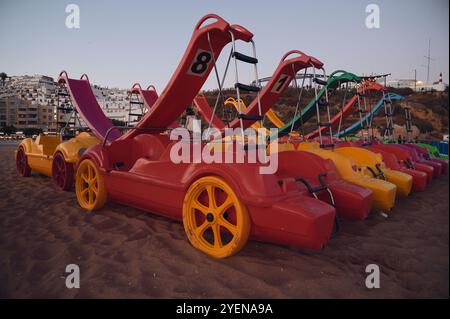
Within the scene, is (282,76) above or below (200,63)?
above

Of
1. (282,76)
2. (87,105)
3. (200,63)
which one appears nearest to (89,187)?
(200,63)

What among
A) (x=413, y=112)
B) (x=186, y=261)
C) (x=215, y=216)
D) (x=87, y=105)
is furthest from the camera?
(x=413, y=112)

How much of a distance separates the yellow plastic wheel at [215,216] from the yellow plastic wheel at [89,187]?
5.87 feet

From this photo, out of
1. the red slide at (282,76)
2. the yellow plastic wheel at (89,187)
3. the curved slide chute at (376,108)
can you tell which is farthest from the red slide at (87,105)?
the curved slide chute at (376,108)

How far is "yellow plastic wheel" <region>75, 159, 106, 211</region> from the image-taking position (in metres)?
4.10

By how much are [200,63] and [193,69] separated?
0.44 feet

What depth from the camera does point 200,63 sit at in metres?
4.27

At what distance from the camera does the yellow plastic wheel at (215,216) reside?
255 cm

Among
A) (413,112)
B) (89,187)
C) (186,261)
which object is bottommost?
(186,261)

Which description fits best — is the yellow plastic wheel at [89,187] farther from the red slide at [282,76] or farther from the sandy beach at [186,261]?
the red slide at [282,76]

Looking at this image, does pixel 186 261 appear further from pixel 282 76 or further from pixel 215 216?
pixel 282 76

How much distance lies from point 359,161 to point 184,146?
134 inches
